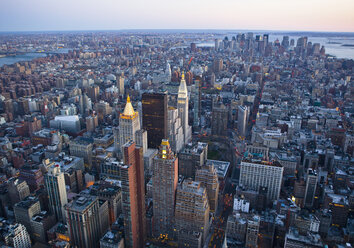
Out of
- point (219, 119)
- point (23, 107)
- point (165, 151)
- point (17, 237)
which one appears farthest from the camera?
point (23, 107)

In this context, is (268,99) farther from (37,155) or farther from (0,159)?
(0,159)

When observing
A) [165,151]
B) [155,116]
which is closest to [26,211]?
[165,151]

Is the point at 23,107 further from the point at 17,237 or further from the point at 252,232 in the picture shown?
the point at 252,232

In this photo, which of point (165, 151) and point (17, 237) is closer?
point (17, 237)

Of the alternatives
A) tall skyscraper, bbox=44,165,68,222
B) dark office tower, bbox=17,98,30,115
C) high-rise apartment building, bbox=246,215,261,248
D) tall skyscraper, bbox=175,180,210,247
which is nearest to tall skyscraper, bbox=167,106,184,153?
tall skyscraper, bbox=175,180,210,247

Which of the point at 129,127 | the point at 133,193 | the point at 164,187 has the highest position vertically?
the point at 129,127

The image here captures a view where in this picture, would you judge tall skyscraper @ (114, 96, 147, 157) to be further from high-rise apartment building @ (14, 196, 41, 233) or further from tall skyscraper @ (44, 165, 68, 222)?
high-rise apartment building @ (14, 196, 41, 233)

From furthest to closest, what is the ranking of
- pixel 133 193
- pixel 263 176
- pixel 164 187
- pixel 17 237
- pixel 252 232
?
pixel 263 176 < pixel 164 187 < pixel 17 237 < pixel 252 232 < pixel 133 193

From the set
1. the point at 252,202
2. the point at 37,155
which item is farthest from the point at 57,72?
the point at 252,202
